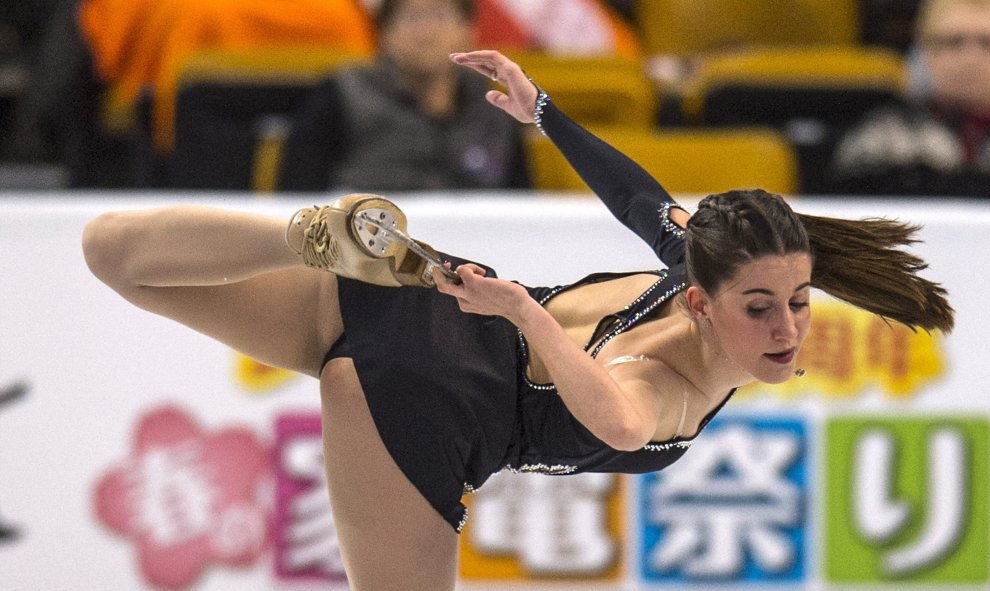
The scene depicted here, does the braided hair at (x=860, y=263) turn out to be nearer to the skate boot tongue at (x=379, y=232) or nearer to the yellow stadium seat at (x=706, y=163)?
the skate boot tongue at (x=379, y=232)

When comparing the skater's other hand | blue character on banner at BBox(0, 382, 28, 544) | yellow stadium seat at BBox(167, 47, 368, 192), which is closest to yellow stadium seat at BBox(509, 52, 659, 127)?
yellow stadium seat at BBox(167, 47, 368, 192)

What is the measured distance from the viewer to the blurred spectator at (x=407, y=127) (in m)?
4.42

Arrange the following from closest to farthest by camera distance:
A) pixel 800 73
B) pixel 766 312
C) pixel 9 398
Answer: pixel 766 312
pixel 9 398
pixel 800 73

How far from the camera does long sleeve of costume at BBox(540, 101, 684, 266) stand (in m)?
2.80

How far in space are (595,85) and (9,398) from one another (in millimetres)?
2105

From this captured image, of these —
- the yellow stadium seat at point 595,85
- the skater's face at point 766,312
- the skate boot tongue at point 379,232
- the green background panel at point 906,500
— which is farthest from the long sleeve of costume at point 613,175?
the yellow stadium seat at point 595,85

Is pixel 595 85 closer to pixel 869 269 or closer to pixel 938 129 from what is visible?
pixel 938 129

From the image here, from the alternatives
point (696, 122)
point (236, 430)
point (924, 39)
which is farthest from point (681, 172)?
point (236, 430)

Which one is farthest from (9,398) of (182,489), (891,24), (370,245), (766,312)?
(891,24)

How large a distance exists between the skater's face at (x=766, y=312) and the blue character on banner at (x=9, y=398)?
7.23 feet

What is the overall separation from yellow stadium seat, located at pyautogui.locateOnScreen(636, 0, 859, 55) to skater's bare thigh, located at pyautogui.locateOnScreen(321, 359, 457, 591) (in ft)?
10.8

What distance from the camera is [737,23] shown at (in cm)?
564

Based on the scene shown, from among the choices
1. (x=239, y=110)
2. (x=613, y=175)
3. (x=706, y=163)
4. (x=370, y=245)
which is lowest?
(x=370, y=245)

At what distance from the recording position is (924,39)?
5.02 metres
